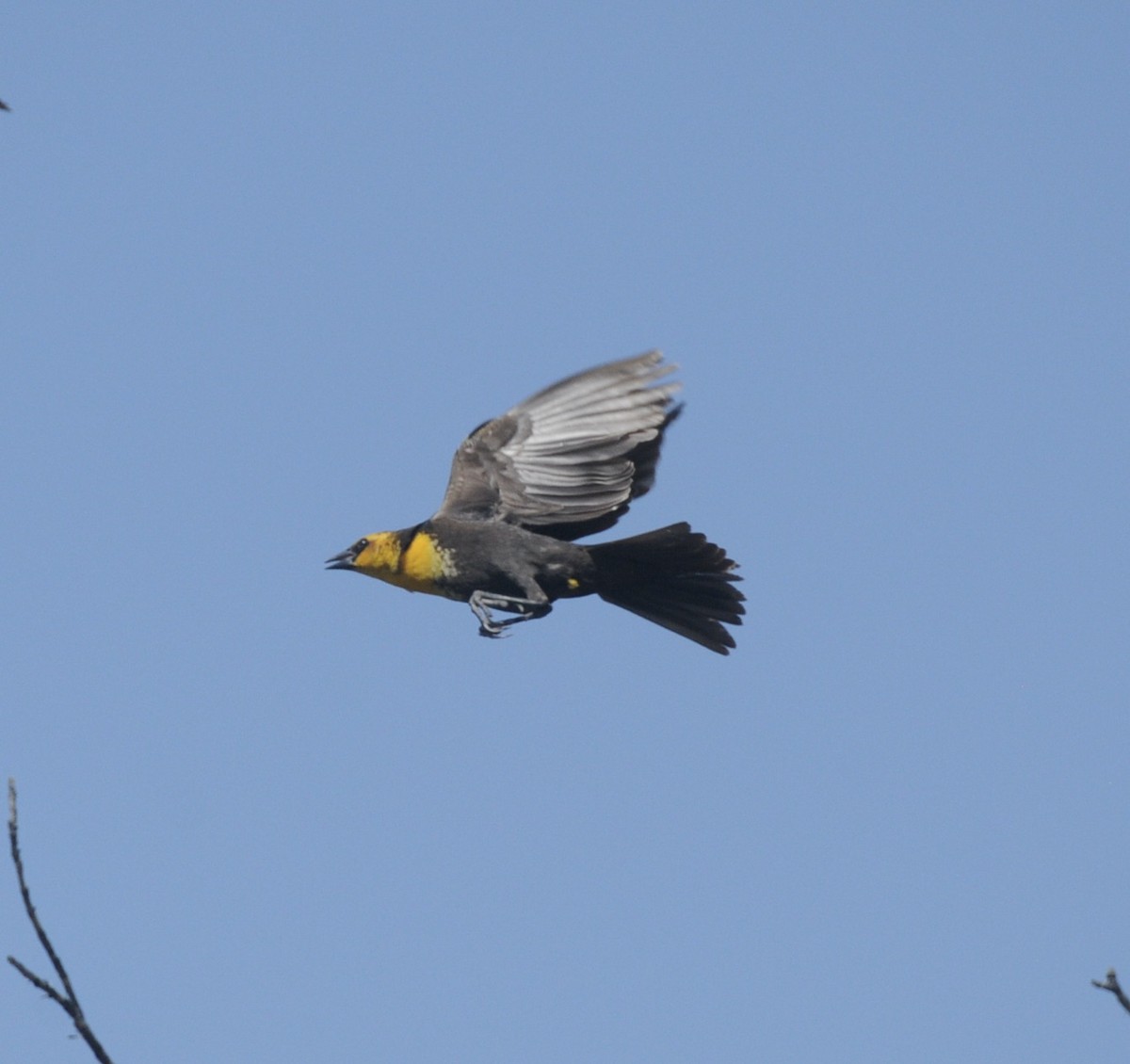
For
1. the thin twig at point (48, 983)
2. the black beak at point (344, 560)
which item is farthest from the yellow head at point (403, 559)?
the thin twig at point (48, 983)

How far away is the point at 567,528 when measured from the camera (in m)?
9.24

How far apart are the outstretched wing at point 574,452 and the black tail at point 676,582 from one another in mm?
333

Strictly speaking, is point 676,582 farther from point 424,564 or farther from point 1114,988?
point 1114,988

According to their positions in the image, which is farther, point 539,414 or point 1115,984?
point 539,414

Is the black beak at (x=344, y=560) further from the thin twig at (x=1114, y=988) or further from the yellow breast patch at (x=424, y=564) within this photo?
the thin twig at (x=1114, y=988)

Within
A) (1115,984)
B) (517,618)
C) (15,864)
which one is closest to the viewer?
(1115,984)

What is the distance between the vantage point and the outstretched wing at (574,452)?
9.07 metres

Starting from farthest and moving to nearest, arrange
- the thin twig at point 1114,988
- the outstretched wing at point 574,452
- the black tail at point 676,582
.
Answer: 1. the outstretched wing at point 574,452
2. the black tail at point 676,582
3. the thin twig at point 1114,988

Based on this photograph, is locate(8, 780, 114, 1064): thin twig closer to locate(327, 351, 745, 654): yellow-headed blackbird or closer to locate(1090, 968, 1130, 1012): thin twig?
locate(1090, 968, 1130, 1012): thin twig

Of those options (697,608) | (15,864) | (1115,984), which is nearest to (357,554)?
(697,608)

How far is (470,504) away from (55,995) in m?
6.48

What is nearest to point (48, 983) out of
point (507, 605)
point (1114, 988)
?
point (1114, 988)

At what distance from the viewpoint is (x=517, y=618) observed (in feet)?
29.4

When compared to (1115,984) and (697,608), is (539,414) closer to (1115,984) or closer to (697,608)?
(697,608)
